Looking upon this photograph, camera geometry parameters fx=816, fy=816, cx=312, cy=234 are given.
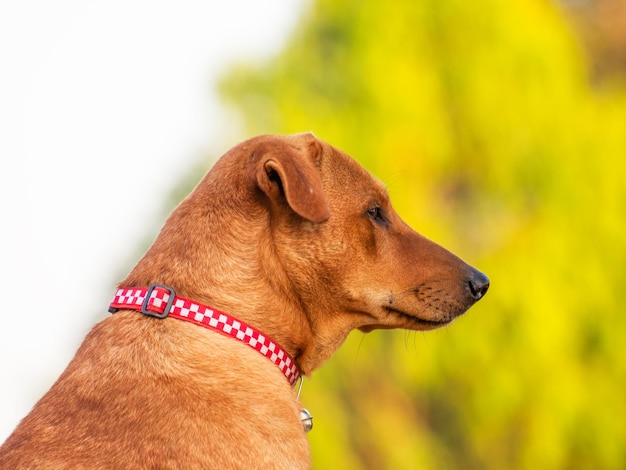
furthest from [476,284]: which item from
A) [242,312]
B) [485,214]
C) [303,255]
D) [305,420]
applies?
[485,214]

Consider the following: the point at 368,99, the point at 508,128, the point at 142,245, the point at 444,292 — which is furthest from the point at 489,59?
the point at 142,245

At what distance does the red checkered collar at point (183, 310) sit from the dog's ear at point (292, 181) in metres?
0.53

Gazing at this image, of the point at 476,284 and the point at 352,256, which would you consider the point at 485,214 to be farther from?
the point at 352,256

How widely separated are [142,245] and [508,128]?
32.4ft

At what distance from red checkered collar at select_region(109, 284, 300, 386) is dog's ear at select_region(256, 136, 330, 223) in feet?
1.75

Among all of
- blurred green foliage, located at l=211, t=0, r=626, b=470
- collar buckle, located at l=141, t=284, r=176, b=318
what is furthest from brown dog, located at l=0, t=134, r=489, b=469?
blurred green foliage, located at l=211, t=0, r=626, b=470

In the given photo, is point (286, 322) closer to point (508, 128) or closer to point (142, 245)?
point (508, 128)

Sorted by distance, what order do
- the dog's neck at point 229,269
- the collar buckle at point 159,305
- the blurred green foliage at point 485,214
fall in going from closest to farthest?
1. the collar buckle at point 159,305
2. the dog's neck at point 229,269
3. the blurred green foliage at point 485,214

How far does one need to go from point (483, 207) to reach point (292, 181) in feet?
25.0

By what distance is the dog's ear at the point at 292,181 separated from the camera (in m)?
3.29

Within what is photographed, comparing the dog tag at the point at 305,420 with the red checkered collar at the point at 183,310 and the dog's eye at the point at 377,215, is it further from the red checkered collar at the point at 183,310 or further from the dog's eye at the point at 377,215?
the dog's eye at the point at 377,215

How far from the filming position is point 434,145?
10.6 metres

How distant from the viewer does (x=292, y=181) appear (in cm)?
331

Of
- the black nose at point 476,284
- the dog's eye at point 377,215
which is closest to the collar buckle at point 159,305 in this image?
the dog's eye at point 377,215
